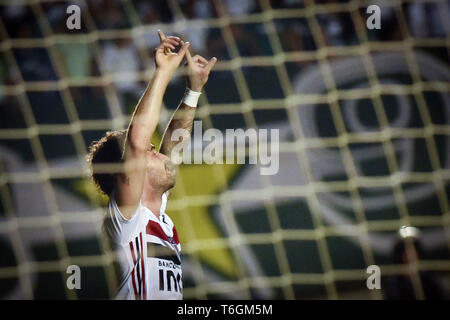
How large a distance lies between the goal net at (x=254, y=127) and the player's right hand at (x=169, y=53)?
4 centimetres

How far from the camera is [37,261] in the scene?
6.27 ft

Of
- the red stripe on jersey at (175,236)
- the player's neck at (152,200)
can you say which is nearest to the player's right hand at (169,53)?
the player's neck at (152,200)

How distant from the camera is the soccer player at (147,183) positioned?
1.78 metres

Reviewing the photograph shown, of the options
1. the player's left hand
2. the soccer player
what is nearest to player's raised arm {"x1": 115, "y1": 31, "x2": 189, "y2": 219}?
the soccer player

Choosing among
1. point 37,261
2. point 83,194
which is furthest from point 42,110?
point 37,261

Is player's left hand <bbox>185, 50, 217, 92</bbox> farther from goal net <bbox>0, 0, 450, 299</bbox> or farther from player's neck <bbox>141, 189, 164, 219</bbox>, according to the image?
player's neck <bbox>141, 189, 164, 219</bbox>

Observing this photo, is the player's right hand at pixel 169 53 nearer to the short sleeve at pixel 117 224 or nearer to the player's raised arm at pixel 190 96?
the player's raised arm at pixel 190 96

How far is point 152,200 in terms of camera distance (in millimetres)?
1827

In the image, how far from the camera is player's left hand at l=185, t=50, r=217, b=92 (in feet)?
6.19

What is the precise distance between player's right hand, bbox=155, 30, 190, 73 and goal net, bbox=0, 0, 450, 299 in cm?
4

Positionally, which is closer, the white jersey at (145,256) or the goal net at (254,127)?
the white jersey at (145,256)

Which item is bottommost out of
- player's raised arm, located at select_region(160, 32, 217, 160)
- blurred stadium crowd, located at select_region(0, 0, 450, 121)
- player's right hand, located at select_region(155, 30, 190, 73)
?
player's raised arm, located at select_region(160, 32, 217, 160)

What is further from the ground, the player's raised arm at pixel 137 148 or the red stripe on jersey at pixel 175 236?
the player's raised arm at pixel 137 148

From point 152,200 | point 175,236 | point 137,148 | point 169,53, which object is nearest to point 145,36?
point 169,53
